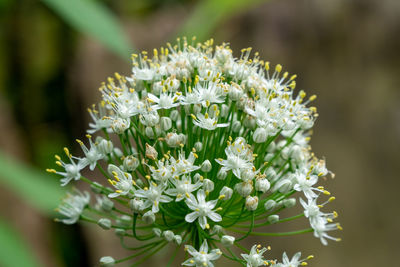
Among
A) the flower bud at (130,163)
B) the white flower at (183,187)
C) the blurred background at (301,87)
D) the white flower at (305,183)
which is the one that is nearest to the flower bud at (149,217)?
the white flower at (183,187)

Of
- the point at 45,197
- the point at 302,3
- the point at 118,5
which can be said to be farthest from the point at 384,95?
the point at 45,197

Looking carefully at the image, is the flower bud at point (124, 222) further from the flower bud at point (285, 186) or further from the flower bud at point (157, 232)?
the flower bud at point (285, 186)

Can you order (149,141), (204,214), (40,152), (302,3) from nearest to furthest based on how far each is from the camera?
(204,214), (149,141), (40,152), (302,3)

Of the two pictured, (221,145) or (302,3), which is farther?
(302,3)

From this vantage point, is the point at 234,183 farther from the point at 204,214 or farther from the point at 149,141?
the point at 149,141

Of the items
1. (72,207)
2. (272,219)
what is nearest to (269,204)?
(272,219)
